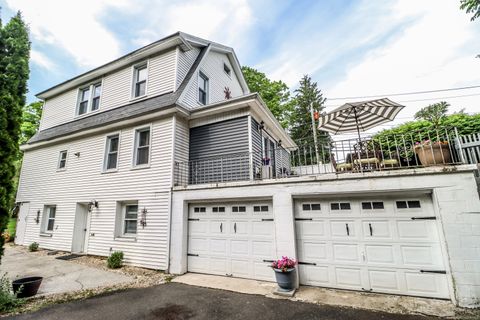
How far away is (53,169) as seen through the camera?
33.5ft

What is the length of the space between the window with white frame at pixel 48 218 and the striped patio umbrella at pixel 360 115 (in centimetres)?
1302

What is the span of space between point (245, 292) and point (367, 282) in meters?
2.80

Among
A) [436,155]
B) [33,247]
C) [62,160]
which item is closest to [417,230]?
[436,155]

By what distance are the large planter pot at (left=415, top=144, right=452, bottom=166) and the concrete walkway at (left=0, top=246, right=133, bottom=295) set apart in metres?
8.19

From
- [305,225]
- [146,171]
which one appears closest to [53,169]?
[146,171]

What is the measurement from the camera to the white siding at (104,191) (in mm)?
6879

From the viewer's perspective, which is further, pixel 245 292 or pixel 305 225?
pixel 305 225

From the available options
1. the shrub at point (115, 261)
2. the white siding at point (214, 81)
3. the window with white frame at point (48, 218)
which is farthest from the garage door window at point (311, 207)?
the window with white frame at point (48, 218)

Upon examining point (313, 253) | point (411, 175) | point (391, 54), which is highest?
point (391, 54)

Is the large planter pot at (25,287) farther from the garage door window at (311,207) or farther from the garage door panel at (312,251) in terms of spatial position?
the garage door window at (311,207)

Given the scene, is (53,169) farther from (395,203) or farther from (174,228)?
(395,203)

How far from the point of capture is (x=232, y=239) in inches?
237

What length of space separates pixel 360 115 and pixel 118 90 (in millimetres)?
10217

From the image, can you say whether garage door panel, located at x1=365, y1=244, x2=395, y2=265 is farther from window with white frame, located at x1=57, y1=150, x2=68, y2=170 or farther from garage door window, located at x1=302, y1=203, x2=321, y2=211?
window with white frame, located at x1=57, y1=150, x2=68, y2=170
